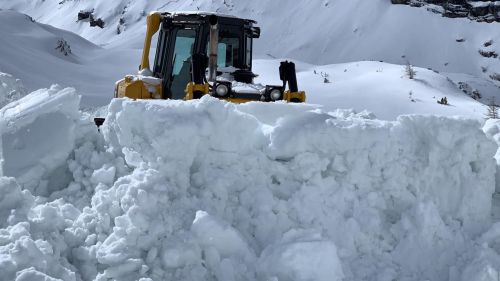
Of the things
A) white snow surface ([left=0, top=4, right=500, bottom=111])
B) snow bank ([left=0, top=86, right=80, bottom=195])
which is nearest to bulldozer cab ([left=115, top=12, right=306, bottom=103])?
snow bank ([left=0, top=86, right=80, bottom=195])

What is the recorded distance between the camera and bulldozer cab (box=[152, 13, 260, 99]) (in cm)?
664

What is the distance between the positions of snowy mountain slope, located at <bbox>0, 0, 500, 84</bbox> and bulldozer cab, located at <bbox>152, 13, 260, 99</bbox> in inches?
733

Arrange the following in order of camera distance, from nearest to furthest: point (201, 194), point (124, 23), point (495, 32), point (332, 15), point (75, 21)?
1. point (201, 194)
2. point (495, 32)
3. point (332, 15)
4. point (124, 23)
5. point (75, 21)

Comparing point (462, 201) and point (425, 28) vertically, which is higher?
point (462, 201)

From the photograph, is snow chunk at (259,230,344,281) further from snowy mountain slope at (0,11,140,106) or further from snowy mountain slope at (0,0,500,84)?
snowy mountain slope at (0,0,500,84)

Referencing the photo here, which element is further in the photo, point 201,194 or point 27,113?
point 27,113

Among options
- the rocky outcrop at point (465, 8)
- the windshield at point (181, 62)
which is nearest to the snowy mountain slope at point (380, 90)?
the windshield at point (181, 62)

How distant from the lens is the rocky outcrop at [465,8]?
28078 millimetres

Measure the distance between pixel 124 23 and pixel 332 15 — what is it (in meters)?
12.9

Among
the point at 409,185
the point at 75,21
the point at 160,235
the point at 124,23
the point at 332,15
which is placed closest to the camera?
the point at 160,235

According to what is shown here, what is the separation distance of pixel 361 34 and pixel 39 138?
79.6 ft

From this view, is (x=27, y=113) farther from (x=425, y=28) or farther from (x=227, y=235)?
(x=425, y=28)

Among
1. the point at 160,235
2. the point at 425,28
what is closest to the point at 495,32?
the point at 425,28

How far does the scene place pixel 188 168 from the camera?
3.84m
